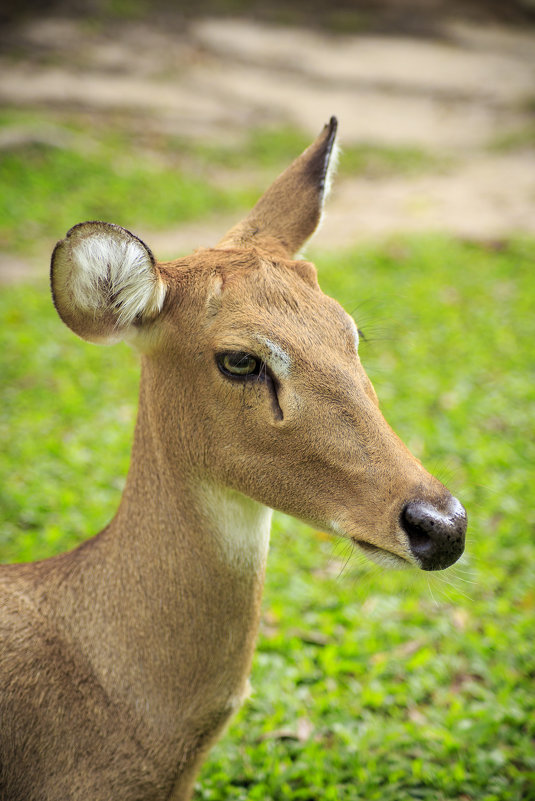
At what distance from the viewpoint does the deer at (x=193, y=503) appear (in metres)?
1.86

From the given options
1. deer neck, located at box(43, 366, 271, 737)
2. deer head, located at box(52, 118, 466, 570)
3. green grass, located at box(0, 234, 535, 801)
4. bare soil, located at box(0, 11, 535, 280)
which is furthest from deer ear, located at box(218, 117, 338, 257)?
bare soil, located at box(0, 11, 535, 280)

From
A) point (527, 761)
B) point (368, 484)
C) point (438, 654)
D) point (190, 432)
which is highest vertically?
point (368, 484)

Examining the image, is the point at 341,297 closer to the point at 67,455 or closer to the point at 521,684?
the point at 67,455

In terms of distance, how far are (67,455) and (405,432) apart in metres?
2.63

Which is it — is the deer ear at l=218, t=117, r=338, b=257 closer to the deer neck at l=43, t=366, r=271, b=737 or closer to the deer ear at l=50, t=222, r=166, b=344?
the deer ear at l=50, t=222, r=166, b=344

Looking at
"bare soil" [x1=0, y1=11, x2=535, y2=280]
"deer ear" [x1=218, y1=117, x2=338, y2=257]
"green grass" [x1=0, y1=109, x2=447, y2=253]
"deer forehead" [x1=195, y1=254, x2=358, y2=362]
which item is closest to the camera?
"deer forehead" [x1=195, y1=254, x2=358, y2=362]

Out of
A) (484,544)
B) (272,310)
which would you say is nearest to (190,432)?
(272,310)

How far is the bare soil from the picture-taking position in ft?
37.8

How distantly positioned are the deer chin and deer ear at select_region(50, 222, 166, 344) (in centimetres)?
89

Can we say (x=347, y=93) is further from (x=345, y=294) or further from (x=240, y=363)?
(x=240, y=363)

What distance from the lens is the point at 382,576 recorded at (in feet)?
7.68

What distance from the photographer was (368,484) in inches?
71.6

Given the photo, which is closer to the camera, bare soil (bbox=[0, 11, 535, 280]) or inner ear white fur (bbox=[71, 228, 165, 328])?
inner ear white fur (bbox=[71, 228, 165, 328])

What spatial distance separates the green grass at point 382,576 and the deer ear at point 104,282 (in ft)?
2.82
